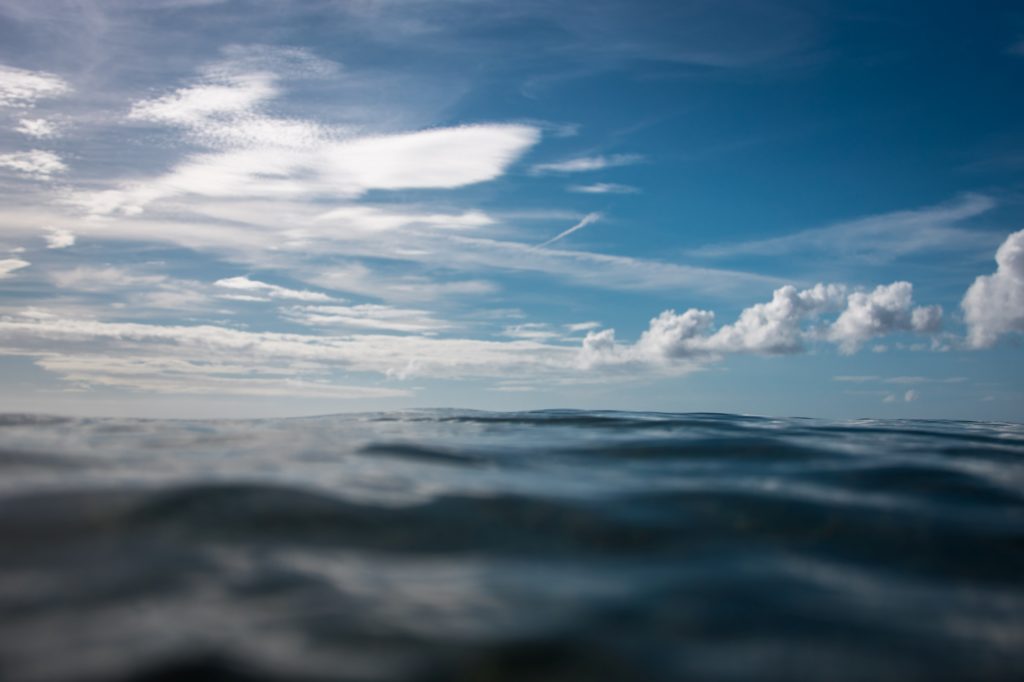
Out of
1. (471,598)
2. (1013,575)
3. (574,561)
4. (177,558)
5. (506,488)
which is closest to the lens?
(471,598)

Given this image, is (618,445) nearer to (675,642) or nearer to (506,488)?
(506,488)

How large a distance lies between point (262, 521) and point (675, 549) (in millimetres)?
3109

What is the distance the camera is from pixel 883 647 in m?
3.63

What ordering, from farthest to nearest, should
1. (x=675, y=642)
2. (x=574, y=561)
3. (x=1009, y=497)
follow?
(x=1009, y=497) < (x=574, y=561) < (x=675, y=642)

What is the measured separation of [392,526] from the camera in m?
5.15

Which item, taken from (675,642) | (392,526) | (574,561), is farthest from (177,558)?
(675,642)

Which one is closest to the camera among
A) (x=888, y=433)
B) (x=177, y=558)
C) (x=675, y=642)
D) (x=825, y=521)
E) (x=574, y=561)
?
(x=675, y=642)

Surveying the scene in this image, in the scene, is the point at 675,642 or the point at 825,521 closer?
the point at 675,642

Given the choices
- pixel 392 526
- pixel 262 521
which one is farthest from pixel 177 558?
pixel 392 526

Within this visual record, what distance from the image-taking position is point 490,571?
4.37 meters

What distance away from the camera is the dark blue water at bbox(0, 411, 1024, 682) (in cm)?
321

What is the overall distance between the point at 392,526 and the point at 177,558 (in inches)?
59.5

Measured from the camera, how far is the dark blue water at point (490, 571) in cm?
321

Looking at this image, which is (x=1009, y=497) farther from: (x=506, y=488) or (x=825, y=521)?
(x=506, y=488)
